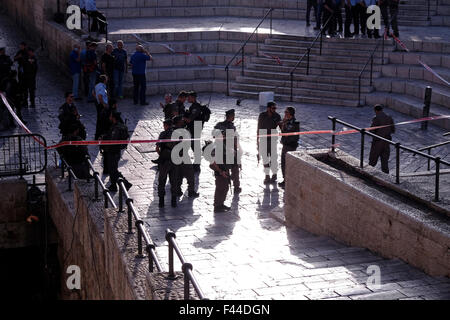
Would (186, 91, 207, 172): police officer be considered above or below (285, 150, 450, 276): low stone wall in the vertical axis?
above

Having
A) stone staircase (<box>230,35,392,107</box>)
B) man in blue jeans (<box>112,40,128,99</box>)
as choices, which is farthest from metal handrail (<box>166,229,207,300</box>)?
stone staircase (<box>230,35,392,107</box>)

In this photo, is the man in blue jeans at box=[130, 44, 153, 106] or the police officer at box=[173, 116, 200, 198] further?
the man in blue jeans at box=[130, 44, 153, 106]

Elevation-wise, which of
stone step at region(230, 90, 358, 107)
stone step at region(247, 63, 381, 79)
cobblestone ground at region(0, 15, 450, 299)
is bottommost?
cobblestone ground at region(0, 15, 450, 299)

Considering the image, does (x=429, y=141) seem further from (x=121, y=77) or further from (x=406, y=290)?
(x=406, y=290)

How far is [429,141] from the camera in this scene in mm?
17312

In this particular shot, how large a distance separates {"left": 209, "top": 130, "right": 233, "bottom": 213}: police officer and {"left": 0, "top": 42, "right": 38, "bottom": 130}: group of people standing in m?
6.99

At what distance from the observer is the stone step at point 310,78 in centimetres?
2136

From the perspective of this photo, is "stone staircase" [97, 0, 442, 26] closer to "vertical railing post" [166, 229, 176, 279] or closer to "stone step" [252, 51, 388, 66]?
"stone step" [252, 51, 388, 66]

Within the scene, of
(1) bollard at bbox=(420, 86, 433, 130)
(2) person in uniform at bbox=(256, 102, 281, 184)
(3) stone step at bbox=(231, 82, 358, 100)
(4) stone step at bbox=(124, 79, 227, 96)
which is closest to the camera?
(2) person in uniform at bbox=(256, 102, 281, 184)

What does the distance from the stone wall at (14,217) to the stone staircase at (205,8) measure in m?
12.4

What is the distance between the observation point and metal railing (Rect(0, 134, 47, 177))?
1481 centimetres

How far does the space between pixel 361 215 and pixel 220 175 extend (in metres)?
3.26

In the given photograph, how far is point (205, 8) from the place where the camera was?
27641mm

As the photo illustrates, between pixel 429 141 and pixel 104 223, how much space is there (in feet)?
30.2
